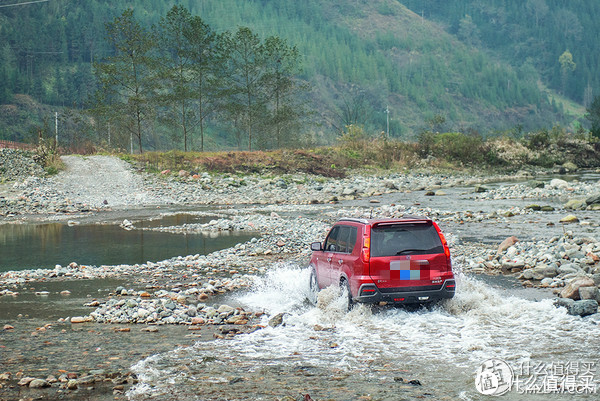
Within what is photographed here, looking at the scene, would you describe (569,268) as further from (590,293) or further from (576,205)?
(576,205)

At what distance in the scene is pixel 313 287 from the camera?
13.4 metres

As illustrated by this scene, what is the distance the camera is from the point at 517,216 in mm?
28234

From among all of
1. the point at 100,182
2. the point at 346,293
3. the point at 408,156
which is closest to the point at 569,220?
the point at 346,293

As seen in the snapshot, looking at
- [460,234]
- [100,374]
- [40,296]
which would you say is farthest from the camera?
[460,234]

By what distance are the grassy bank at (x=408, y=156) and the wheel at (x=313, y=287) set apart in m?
39.0

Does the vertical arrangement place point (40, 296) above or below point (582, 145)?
below

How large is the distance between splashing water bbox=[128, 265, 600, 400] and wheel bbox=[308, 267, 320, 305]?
1.44ft

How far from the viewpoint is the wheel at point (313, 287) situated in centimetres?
1309

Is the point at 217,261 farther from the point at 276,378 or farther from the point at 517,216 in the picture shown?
the point at 517,216

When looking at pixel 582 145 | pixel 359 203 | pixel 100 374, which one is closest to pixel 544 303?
pixel 100 374

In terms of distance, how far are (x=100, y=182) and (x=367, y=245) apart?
37123 millimetres

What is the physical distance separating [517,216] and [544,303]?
1734 cm

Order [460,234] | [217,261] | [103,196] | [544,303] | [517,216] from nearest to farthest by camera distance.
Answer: [544,303]
[217,261]
[460,234]
[517,216]
[103,196]

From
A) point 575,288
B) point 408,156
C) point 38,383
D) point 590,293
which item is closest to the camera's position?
point 38,383
